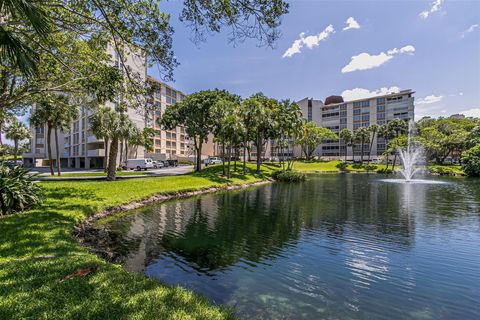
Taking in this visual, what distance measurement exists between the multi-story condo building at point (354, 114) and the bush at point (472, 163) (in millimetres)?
38456

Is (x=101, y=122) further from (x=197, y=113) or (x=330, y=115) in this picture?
(x=330, y=115)

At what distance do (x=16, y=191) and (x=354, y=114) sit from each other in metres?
121

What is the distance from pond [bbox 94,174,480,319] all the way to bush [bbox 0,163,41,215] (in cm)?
417

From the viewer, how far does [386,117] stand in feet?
353

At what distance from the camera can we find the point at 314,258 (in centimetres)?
1124

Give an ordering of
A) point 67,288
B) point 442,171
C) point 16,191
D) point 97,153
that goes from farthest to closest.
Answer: point 442,171, point 97,153, point 16,191, point 67,288

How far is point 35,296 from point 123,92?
14399mm

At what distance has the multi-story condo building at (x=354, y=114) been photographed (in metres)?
104

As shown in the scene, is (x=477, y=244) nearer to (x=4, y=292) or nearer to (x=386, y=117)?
(x=4, y=292)

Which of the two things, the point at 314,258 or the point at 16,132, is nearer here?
the point at 314,258

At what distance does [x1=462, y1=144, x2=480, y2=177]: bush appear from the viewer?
203ft

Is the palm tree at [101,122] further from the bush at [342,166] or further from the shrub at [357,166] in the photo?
the shrub at [357,166]

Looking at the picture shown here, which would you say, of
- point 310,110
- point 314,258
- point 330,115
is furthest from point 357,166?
point 314,258

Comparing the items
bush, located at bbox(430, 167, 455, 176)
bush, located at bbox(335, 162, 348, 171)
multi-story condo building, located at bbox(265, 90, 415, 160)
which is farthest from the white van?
bush, located at bbox(430, 167, 455, 176)
